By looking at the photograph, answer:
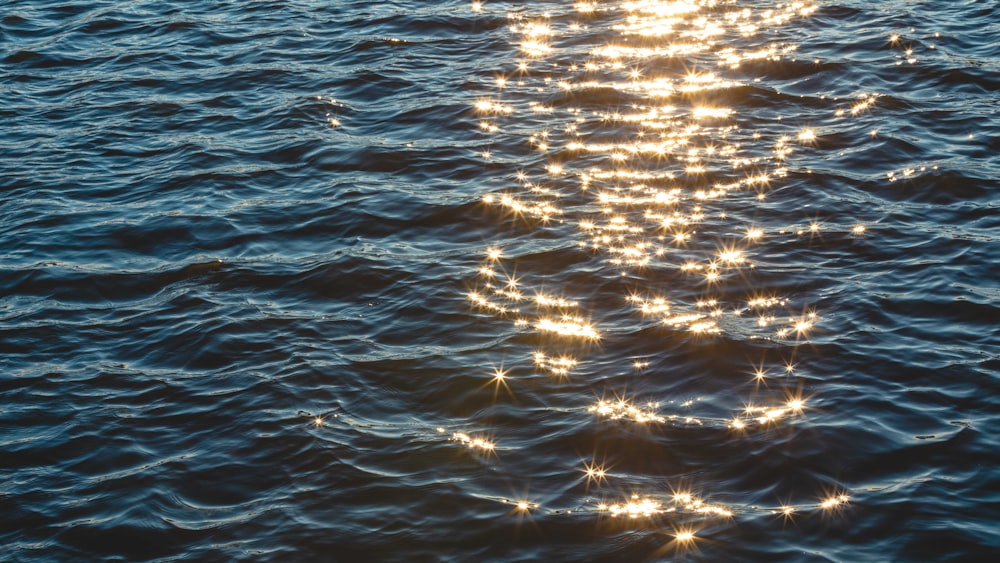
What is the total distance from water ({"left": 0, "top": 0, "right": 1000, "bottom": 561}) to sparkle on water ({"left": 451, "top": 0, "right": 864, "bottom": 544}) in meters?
0.05

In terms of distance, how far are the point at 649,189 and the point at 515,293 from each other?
116 inches

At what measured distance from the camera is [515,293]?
12266 millimetres

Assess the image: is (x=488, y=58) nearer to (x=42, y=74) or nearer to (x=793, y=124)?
(x=793, y=124)

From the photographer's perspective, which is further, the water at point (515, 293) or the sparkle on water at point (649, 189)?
the sparkle on water at point (649, 189)

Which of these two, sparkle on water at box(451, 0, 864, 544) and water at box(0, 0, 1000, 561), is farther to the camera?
sparkle on water at box(451, 0, 864, 544)

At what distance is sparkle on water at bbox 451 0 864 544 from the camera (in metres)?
10.5

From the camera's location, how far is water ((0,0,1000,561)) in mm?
9164

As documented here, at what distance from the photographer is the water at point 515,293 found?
9164mm

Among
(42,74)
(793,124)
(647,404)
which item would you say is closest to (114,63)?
(42,74)

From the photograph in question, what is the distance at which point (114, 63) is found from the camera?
19469 mm

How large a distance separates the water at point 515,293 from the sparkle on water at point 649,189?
0.05 m

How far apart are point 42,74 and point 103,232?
6.75 m

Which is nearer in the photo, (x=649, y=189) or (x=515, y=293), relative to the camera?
(x=515, y=293)

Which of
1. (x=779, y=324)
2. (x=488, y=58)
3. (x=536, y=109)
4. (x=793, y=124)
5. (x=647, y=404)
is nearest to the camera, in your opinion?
(x=647, y=404)
